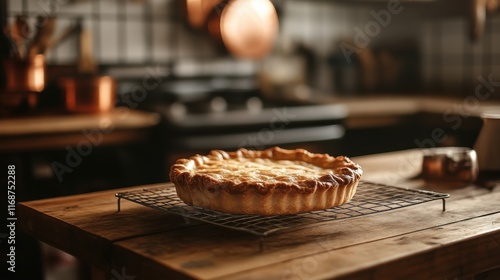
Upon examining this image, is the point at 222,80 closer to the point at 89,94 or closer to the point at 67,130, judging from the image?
the point at 89,94

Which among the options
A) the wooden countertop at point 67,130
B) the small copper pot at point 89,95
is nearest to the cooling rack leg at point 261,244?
the wooden countertop at point 67,130

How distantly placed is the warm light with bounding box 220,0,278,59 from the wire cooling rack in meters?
2.54

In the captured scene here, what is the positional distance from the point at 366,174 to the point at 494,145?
366mm

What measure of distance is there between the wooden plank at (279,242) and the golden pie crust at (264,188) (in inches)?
2.0

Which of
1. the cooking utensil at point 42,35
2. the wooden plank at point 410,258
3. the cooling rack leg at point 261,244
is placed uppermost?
the cooking utensil at point 42,35

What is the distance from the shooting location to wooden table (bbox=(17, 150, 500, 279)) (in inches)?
43.9

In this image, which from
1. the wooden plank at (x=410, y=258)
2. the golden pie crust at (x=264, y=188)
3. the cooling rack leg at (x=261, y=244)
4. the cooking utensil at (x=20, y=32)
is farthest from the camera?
the cooking utensil at (x=20, y=32)

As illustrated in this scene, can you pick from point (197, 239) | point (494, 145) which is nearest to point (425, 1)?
point (494, 145)

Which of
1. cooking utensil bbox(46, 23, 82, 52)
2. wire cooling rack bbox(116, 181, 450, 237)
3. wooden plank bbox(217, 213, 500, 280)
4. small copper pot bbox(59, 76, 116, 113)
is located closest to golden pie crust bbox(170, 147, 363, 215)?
wire cooling rack bbox(116, 181, 450, 237)

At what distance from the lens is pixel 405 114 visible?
4.28 meters

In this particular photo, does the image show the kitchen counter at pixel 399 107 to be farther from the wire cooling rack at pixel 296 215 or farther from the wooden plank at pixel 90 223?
the wooden plank at pixel 90 223

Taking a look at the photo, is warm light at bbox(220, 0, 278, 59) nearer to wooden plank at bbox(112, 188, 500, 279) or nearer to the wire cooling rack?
the wire cooling rack

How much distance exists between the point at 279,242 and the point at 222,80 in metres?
3.20

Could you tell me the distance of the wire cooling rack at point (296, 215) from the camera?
1349mm
